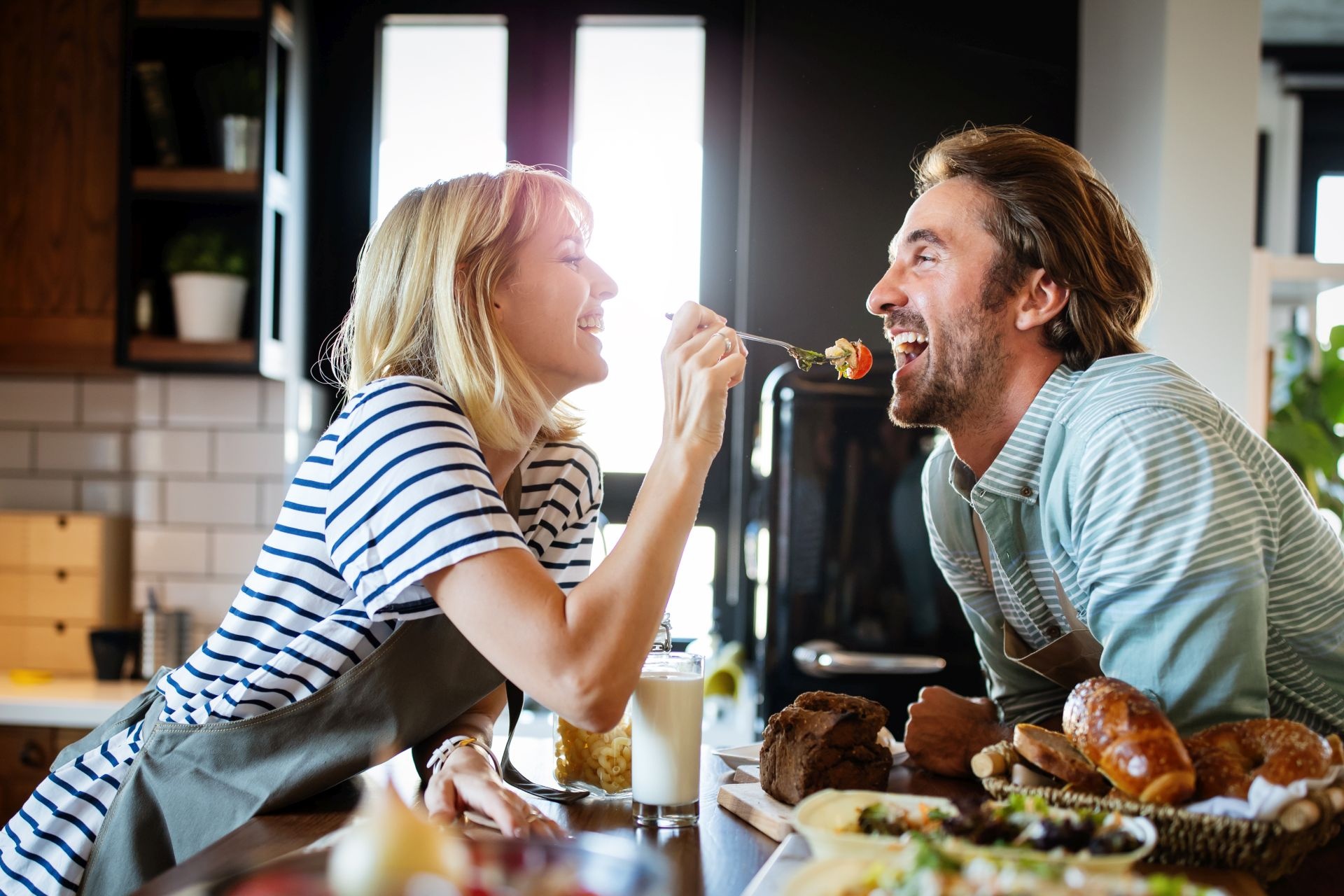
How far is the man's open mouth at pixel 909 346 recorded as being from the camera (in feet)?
5.62

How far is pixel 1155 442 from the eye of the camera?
1.24m

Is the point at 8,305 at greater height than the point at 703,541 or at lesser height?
greater

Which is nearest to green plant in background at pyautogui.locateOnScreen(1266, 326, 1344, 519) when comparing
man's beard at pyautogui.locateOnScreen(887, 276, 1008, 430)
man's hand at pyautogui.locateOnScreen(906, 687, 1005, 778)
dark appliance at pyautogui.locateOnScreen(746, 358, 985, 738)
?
dark appliance at pyautogui.locateOnScreen(746, 358, 985, 738)

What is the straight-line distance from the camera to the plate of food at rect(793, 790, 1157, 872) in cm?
76

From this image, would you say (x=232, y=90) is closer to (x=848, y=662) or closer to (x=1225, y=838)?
(x=848, y=662)

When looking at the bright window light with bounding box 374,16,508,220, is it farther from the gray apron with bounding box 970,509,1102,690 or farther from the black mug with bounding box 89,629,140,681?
the gray apron with bounding box 970,509,1102,690

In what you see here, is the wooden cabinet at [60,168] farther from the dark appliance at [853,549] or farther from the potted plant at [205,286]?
the dark appliance at [853,549]

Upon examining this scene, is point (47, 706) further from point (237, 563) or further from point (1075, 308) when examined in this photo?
point (1075, 308)

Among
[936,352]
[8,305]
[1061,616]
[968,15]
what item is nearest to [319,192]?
[8,305]

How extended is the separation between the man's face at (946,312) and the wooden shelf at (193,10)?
6.77 feet

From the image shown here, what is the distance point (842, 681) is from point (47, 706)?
1.88 meters

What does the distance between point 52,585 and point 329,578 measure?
2.19 meters

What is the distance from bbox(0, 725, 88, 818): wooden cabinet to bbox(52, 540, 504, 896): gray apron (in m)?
1.62

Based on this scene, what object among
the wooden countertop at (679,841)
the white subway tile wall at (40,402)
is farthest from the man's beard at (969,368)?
the white subway tile wall at (40,402)
